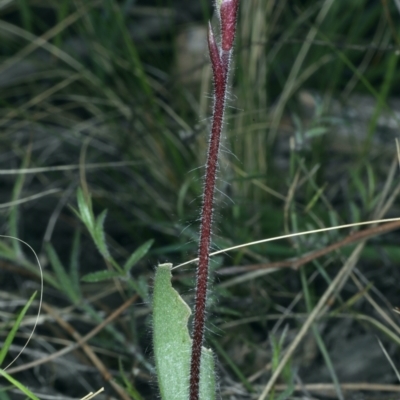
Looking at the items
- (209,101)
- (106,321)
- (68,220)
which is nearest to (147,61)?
(209,101)

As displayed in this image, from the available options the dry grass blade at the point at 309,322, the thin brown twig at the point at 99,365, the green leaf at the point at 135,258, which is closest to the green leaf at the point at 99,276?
the green leaf at the point at 135,258

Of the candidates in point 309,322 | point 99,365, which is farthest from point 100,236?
point 309,322

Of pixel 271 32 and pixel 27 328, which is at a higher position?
pixel 271 32

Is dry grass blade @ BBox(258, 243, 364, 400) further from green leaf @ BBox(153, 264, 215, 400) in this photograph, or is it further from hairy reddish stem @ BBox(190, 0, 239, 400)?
hairy reddish stem @ BBox(190, 0, 239, 400)

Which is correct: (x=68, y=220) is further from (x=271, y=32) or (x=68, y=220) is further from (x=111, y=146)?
(x=271, y=32)

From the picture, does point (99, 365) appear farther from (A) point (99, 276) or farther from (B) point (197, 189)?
(B) point (197, 189)
